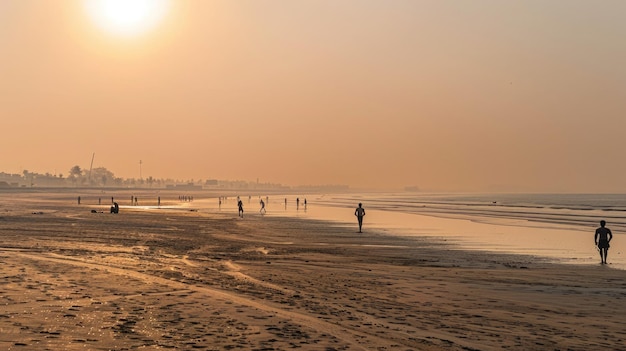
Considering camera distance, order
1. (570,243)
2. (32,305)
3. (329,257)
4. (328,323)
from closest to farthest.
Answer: (328,323) → (32,305) → (329,257) → (570,243)

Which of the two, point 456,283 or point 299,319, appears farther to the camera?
point 456,283

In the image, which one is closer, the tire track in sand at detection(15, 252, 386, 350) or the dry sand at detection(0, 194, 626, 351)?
the dry sand at detection(0, 194, 626, 351)

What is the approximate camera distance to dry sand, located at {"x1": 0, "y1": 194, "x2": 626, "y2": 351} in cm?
1141

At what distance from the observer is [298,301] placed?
15.6m

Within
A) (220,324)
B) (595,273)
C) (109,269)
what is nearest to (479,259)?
(595,273)

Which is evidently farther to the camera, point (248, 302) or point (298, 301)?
point (298, 301)

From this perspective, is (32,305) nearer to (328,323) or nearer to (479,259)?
(328,323)

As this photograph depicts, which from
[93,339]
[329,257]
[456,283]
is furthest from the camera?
[329,257]

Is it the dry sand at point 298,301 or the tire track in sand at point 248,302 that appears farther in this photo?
the tire track in sand at point 248,302

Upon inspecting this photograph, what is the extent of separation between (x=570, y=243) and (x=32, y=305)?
1371 inches

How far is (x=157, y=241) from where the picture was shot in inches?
1373

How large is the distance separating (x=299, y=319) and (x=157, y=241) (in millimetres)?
23276

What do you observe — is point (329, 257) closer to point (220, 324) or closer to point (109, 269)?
point (109, 269)

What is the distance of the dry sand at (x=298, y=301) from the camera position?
1141 centimetres
